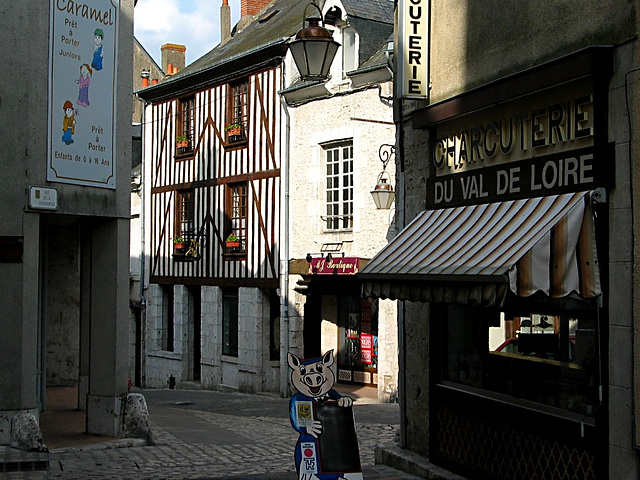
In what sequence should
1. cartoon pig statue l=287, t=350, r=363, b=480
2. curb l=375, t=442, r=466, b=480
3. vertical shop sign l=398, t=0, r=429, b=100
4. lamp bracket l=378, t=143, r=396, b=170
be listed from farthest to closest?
lamp bracket l=378, t=143, r=396, b=170 < vertical shop sign l=398, t=0, r=429, b=100 < curb l=375, t=442, r=466, b=480 < cartoon pig statue l=287, t=350, r=363, b=480

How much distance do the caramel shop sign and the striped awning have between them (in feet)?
0.52

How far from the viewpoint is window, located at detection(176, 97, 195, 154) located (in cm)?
2197

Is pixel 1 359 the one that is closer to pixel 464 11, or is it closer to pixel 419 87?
pixel 419 87

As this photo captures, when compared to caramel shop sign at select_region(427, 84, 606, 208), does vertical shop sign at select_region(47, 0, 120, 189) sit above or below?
above

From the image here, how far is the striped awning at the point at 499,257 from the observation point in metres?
5.86

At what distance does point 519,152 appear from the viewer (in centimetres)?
691

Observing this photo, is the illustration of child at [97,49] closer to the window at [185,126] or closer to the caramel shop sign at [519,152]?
the caramel shop sign at [519,152]

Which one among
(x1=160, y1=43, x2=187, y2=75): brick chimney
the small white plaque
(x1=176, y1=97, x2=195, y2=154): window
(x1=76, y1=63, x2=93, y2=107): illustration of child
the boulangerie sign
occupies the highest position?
(x1=160, y1=43, x2=187, y2=75): brick chimney

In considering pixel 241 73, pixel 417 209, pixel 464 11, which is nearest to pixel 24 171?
pixel 417 209

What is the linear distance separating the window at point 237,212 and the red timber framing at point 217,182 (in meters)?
0.10

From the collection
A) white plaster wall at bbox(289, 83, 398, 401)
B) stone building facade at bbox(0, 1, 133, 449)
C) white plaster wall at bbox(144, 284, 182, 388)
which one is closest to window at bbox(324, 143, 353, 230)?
white plaster wall at bbox(289, 83, 398, 401)

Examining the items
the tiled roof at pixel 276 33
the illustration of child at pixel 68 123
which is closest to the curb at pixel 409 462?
the illustration of child at pixel 68 123

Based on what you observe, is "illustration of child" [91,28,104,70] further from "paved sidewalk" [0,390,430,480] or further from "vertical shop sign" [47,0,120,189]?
"paved sidewalk" [0,390,430,480]

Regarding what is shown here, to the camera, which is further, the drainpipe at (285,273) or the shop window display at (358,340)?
the drainpipe at (285,273)
